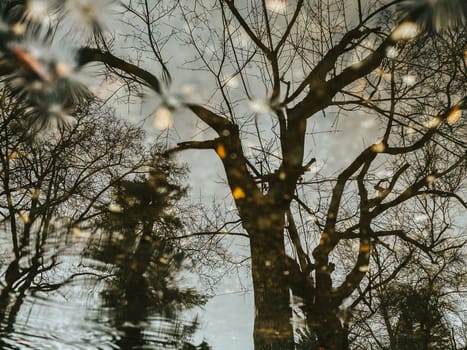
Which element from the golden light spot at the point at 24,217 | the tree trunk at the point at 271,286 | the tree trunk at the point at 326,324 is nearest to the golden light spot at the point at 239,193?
the tree trunk at the point at 271,286

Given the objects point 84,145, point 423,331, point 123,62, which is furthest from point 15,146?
point 423,331

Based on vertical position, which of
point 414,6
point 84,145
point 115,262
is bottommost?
point 115,262

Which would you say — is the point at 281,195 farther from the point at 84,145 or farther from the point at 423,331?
the point at 423,331

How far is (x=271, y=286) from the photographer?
161 cm

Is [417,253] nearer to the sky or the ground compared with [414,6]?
nearer to the sky

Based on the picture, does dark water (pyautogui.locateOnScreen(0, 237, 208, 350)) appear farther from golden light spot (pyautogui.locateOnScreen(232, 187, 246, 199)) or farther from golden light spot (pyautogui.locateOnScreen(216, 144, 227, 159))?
golden light spot (pyautogui.locateOnScreen(216, 144, 227, 159))

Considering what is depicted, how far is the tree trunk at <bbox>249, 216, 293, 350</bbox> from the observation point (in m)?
1.34

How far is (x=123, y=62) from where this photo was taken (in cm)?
237

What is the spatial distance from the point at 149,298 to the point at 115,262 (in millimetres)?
79

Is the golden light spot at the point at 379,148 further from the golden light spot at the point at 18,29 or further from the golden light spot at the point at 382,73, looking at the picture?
the golden light spot at the point at 18,29

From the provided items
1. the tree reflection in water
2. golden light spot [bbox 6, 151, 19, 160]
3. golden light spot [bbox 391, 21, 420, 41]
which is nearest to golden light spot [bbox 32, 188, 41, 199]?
the tree reflection in water

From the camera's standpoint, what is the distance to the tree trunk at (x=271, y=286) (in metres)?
1.34

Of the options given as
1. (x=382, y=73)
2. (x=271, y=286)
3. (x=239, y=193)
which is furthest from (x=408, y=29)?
(x=382, y=73)

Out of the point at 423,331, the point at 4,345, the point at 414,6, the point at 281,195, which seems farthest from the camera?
the point at 423,331
